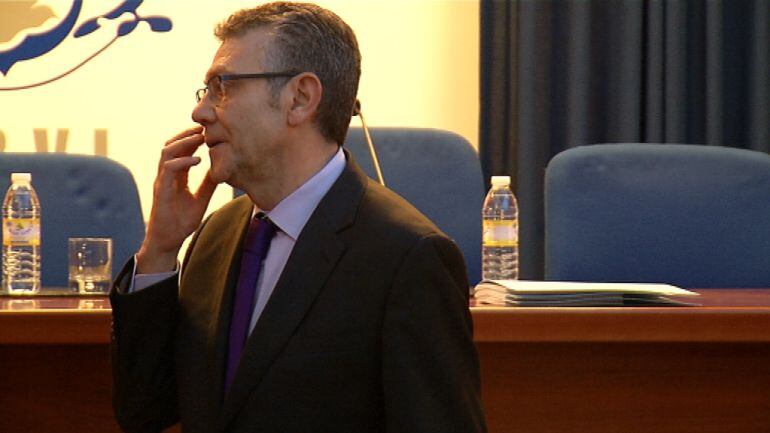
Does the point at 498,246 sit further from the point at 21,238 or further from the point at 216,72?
the point at 216,72

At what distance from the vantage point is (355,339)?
1.66m

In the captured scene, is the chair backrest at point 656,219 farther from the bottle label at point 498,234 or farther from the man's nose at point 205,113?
the man's nose at point 205,113

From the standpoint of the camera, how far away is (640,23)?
14.5ft

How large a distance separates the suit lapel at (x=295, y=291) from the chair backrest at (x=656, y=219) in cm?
139

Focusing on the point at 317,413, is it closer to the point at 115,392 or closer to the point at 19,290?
the point at 115,392

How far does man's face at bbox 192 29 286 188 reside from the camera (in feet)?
6.07

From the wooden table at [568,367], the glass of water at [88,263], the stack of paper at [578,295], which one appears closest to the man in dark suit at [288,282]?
the wooden table at [568,367]

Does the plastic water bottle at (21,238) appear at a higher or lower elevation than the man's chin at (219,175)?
lower

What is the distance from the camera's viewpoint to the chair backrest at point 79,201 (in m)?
2.92

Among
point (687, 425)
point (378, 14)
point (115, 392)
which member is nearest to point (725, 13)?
point (378, 14)

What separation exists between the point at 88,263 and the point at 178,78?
84.9 inches

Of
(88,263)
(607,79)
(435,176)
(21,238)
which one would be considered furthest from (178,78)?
(88,263)

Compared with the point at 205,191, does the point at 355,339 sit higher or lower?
lower

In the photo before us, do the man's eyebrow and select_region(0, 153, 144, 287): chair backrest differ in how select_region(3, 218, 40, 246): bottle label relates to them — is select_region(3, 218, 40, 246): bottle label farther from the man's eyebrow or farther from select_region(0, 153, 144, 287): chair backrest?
the man's eyebrow
